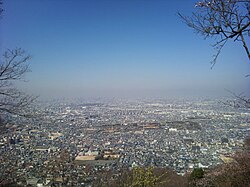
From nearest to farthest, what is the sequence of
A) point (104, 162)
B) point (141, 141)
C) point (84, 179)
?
point (84, 179) < point (104, 162) < point (141, 141)

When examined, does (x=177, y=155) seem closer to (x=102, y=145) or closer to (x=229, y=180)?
(x=102, y=145)

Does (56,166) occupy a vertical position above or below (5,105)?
below

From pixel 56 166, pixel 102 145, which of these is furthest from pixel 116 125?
pixel 56 166

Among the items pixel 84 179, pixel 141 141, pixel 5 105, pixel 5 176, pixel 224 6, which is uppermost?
pixel 224 6

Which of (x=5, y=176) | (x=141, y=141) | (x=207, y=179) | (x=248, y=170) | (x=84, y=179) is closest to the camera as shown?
(x=5, y=176)

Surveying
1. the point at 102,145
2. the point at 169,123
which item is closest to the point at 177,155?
the point at 102,145

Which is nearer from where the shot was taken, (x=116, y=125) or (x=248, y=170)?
(x=248, y=170)
